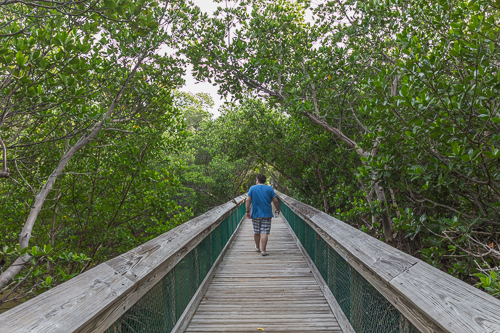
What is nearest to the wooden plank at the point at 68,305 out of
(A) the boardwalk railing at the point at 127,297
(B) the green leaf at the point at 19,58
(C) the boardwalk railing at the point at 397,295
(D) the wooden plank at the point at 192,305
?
(A) the boardwalk railing at the point at 127,297

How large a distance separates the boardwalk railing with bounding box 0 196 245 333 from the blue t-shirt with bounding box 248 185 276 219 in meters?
2.57

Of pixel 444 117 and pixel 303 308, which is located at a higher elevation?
pixel 444 117

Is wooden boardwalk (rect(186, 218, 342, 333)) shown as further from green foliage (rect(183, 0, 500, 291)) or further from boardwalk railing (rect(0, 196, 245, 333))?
green foliage (rect(183, 0, 500, 291))

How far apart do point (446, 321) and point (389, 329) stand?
957 millimetres

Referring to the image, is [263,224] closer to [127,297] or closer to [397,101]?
[397,101]

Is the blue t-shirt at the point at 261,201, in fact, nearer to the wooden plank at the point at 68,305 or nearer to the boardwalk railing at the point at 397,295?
the boardwalk railing at the point at 397,295

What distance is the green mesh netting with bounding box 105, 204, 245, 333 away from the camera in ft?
6.10

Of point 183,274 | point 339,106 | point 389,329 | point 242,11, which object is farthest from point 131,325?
point 242,11

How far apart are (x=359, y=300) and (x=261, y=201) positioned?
12.4 feet

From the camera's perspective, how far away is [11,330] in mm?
917

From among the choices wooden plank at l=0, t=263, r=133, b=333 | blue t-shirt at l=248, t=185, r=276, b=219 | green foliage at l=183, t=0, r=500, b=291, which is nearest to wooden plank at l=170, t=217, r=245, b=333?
wooden plank at l=0, t=263, r=133, b=333

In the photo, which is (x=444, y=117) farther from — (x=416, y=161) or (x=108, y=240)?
(x=108, y=240)

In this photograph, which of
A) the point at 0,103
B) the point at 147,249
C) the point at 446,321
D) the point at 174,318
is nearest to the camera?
the point at 446,321

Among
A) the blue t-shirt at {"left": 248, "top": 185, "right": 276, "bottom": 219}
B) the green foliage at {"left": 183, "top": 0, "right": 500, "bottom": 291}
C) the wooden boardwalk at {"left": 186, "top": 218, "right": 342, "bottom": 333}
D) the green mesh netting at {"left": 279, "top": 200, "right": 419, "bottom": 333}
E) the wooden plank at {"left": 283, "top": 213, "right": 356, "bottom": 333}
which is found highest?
the green foliage at {"left": 183, "top": 0, "right": 500, "bottom": 291}
